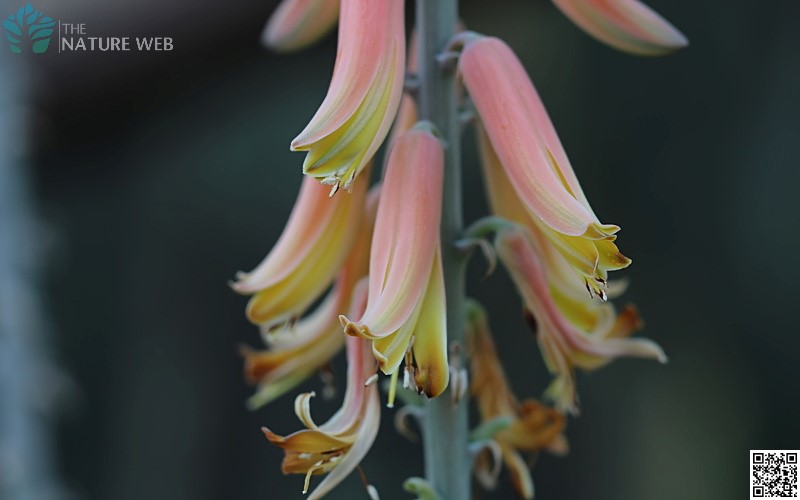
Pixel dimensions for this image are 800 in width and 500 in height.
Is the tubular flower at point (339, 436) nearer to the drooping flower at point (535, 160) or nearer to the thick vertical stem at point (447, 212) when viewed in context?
the thick vertical stem at point (447, 212)

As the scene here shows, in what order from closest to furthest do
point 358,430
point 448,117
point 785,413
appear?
1. point 358,430
2. point 448,117
3. point 785,413

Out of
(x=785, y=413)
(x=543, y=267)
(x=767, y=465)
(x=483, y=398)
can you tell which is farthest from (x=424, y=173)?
(x=785, y=413)

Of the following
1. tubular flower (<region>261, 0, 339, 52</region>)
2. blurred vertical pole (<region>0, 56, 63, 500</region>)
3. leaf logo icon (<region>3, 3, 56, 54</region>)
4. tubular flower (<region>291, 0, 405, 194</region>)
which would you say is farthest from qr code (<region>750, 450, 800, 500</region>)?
blurred vertical pole (<region>0, 56, 63, 500</region>)

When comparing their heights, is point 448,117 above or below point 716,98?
below

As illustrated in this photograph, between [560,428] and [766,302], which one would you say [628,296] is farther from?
[560,428]

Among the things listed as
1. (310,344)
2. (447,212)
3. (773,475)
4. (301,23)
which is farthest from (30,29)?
(773,475)

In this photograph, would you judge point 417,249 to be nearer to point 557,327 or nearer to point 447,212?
point 447,212

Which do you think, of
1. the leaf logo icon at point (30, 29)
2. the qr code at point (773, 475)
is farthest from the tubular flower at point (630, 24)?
the leaf logo icon at point (30, 29)

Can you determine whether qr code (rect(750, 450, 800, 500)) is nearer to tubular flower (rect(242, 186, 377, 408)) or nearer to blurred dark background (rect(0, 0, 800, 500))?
tubular flower (rect(242, 186, 377, 408))
